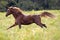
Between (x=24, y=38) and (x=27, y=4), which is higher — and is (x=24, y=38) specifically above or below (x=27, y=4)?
above

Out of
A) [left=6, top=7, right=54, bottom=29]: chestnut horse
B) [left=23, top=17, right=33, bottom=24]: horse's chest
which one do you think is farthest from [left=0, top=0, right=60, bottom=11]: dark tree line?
[left=23, top=17, right=33, bottom=24]: horse's chest

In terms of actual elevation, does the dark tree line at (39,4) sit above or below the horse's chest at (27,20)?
below

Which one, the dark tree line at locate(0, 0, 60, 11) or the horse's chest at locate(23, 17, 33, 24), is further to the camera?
the dark tree line at locate(0, 0, 60, 11)

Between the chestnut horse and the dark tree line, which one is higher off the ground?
the chestnut horse

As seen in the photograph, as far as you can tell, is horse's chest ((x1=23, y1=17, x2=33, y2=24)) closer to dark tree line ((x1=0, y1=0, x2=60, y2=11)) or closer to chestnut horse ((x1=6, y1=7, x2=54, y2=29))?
chestnut horse ((x1=6, y1=7, x2=54, y2=29))

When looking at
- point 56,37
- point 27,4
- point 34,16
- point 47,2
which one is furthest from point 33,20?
point 47,2

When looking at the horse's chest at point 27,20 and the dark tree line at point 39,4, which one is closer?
the horse's chest at point 27,20

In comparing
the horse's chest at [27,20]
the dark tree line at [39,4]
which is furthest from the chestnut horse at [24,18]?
the dark tree line at [39,4]

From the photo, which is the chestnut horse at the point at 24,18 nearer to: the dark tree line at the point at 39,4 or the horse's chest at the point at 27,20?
the horse's chest at the point at 27,20

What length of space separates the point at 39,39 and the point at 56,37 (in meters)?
0.60

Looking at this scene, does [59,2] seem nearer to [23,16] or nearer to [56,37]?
[23,16]

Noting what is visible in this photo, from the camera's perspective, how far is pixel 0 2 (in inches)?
2101

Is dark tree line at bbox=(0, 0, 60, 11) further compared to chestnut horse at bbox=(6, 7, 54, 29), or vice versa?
dark tree line at bbox=(0, 0, 60, 11)

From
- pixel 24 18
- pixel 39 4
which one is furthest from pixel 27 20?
pixel 39 4
